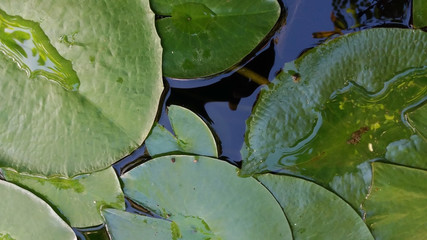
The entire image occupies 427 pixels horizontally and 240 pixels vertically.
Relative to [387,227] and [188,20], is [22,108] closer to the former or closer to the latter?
[188,20]

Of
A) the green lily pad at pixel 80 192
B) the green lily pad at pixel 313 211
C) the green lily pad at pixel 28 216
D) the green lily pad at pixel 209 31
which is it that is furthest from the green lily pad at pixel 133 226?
the green lily pad at pixel 209 31

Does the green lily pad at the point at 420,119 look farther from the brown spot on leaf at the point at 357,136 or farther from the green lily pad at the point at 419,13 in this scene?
the green lily pad at the point at 419,13

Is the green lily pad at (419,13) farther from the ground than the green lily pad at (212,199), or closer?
farther from the ground

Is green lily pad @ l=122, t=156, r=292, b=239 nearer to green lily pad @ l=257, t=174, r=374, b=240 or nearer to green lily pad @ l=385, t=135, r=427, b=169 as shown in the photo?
green lily pad @ l=257, t=174, r=374, b=240

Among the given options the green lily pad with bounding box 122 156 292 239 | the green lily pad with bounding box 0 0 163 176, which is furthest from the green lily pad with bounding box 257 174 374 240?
the green lily pad with bounding box 0 0 163 176

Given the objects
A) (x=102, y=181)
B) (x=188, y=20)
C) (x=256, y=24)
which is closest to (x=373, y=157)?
(x=256, y=24)

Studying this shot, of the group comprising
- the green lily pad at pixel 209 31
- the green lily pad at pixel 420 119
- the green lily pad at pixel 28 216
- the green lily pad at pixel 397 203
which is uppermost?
the green lily pad at pixel 209 31

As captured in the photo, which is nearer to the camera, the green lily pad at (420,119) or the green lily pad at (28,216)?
the green lily pad at (420,119)
